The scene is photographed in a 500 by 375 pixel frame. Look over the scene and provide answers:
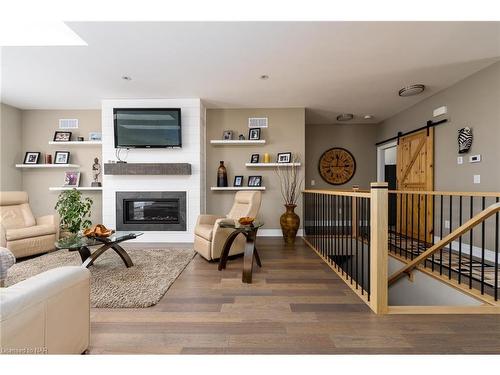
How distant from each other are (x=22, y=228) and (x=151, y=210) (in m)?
1.80

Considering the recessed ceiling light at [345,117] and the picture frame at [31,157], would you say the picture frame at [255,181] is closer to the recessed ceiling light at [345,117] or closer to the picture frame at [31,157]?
the recessed ceiling light at [345,117]

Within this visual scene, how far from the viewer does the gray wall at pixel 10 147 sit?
4.63 m

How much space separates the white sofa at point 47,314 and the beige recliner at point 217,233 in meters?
1.85

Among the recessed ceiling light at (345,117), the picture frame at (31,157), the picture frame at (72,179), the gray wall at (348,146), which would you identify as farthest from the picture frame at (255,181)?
the picture frame at (31,157)

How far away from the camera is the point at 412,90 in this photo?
12.8 ft

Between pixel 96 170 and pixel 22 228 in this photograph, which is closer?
pixel 22 228

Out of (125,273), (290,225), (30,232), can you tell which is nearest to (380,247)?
(290,225)

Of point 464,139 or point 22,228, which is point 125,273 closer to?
point 22,228

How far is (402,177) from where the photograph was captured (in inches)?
202

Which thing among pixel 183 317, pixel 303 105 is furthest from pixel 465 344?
pixel 303 105
